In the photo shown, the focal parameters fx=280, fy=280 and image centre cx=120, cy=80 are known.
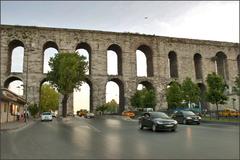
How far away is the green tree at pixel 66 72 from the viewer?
47.8 metres

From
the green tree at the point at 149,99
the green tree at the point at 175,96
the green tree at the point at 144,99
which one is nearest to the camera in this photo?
the green tree at the point at 175,96

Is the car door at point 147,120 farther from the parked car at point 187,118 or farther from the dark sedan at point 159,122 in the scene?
the parked car at point 187,118

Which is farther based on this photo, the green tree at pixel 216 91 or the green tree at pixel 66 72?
the green tree at pixel 66 72

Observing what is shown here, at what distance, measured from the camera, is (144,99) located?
5406 centimetres

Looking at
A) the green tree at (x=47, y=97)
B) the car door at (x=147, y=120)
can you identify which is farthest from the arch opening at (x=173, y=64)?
the car door at (x=147, y=120)

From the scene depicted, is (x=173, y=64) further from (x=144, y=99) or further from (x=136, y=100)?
(x=136, y=100)

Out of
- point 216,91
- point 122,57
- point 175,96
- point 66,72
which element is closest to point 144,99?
point 175,96

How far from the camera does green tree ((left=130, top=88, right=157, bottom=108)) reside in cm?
5419

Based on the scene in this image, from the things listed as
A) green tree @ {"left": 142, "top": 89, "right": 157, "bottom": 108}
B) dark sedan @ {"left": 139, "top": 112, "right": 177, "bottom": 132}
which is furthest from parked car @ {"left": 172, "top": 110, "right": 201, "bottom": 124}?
green tree @ {"left": 142, "top": 89, "right": 157, "bottom": 108}

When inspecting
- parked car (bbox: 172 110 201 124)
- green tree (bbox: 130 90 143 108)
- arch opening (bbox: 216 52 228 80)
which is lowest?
parked car (bbox: 172 110 201 124)

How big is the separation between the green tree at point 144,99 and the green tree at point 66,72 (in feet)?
38.6

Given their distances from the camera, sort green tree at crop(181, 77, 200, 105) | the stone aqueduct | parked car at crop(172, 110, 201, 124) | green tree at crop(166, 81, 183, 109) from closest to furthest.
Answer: parked car at crop(172, 110, 201, 124) < green tree at crop(181, 77, 200, 105) < green tree at crop(166, 81, 183, 109) < the stone aqueduct

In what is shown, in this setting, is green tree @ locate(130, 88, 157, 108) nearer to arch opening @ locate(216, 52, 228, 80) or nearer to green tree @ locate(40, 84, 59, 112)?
arch opening @ locate(216, 52, 228, 80)

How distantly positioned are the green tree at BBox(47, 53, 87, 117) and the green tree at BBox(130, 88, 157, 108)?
11757 millimetres
